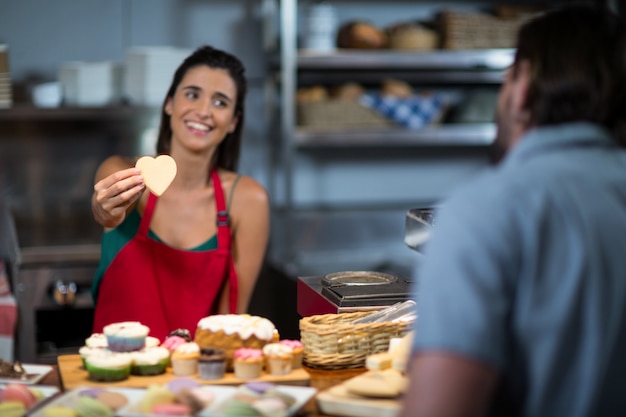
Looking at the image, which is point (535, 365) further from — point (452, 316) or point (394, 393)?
point (394, 393)

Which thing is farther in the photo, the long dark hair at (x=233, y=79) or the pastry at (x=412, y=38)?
the pastry at (x=412, y=38)

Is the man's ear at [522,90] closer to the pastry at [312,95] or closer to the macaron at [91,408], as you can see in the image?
the macaron at [91,408]

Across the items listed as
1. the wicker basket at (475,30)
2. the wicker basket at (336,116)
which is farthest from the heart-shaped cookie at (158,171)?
the wicker basket at (475,30)

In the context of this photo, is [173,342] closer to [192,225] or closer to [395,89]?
[192,225]

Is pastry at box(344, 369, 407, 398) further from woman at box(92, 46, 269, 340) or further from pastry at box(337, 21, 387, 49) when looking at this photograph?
pastry at box(337, 21, 387, 49)

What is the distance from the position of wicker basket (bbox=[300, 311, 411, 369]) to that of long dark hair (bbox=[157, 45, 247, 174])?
4.14 ft

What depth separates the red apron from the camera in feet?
9.32

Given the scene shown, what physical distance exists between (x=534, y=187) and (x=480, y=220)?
0.09 meters

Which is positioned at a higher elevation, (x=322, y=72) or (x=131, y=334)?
(x=322, y=72)

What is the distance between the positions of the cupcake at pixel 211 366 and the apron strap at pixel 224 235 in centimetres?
113

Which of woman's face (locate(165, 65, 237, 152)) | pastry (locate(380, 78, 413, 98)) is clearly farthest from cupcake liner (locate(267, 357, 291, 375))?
pastry (locate(380, 78, 413, 98))

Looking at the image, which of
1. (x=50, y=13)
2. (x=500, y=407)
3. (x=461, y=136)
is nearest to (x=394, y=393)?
(x=500, y=407)

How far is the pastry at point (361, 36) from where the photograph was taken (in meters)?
4.34

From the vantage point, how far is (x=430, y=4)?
479 centimetres
